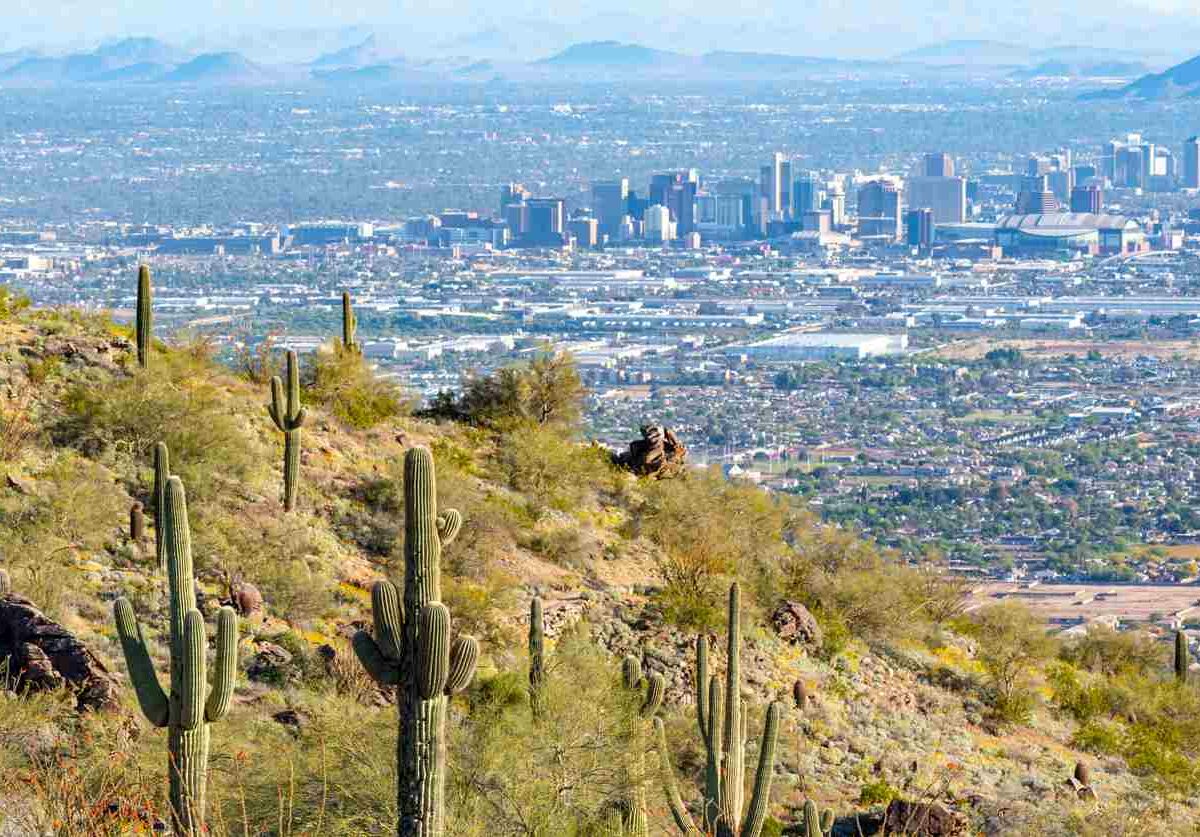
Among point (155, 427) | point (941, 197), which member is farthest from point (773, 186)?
point (155, 427)

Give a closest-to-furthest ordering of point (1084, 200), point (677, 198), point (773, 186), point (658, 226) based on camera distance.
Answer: point (658, 226) → point (677, 198) → point (1084, 200) → point (773, 186)

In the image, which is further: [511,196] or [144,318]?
[511,196]

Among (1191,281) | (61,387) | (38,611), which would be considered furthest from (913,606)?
(1191,281)

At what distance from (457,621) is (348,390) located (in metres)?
4.96

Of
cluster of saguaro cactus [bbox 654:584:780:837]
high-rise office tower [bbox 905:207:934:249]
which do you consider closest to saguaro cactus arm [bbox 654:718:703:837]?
cluster of saguaro cactus [bbox 654:584:780:837]

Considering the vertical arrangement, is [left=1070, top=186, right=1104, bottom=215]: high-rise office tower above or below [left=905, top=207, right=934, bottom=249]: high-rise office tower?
above

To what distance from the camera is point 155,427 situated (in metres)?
16.1

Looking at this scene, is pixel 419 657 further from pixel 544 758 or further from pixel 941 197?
pixel 941 197

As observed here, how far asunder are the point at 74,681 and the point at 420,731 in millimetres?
3235

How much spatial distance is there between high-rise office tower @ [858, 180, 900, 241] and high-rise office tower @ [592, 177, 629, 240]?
1461 centimetres

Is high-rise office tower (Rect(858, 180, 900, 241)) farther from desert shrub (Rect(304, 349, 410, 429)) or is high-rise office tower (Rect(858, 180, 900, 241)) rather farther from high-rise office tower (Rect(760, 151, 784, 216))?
desert shrub (Rect(304, 349, 410, 429))

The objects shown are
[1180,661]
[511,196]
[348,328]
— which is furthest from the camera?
[511,196]

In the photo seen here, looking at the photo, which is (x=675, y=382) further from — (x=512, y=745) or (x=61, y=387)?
(x=512, y=745)

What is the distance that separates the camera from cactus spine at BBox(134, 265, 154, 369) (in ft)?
52.0
